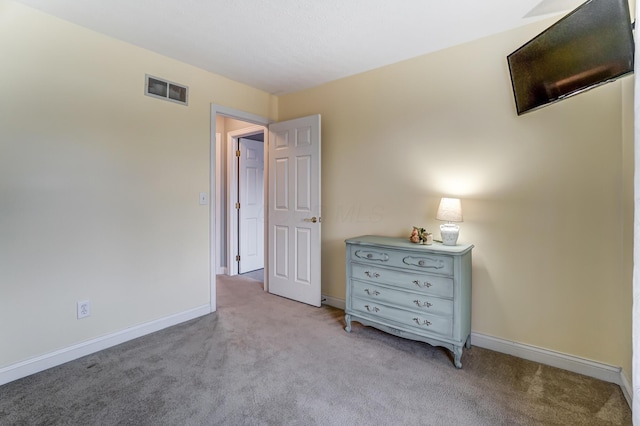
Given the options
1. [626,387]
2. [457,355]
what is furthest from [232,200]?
[626,387]

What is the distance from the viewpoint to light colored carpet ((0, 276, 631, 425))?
Answer: 1.61 metres

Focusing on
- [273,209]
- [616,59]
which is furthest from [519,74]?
[273,209]

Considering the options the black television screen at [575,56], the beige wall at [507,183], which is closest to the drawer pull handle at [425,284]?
the beige wall at [507,183]

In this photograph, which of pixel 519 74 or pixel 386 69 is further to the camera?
pixel 386 69

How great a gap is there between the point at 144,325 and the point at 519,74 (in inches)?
134

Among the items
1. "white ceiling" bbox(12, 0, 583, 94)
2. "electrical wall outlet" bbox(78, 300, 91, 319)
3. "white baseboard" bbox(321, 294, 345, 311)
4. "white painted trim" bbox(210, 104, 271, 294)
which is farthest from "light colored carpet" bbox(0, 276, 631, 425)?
"white ceiling" bbox(12, 0, 583, 94)

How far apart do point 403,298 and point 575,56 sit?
1.78 metres

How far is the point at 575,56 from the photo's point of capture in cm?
158

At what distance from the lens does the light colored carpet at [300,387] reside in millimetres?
1605

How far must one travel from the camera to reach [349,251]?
2.66 m

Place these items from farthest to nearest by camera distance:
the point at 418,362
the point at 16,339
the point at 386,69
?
the point at 386,69, the point at 418,362, the point at 16,339

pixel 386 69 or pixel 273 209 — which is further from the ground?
pixel 386 69

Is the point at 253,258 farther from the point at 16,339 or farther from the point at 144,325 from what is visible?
the point at 16,339

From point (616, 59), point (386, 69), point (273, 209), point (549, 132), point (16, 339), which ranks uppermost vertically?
point (386, 69)
